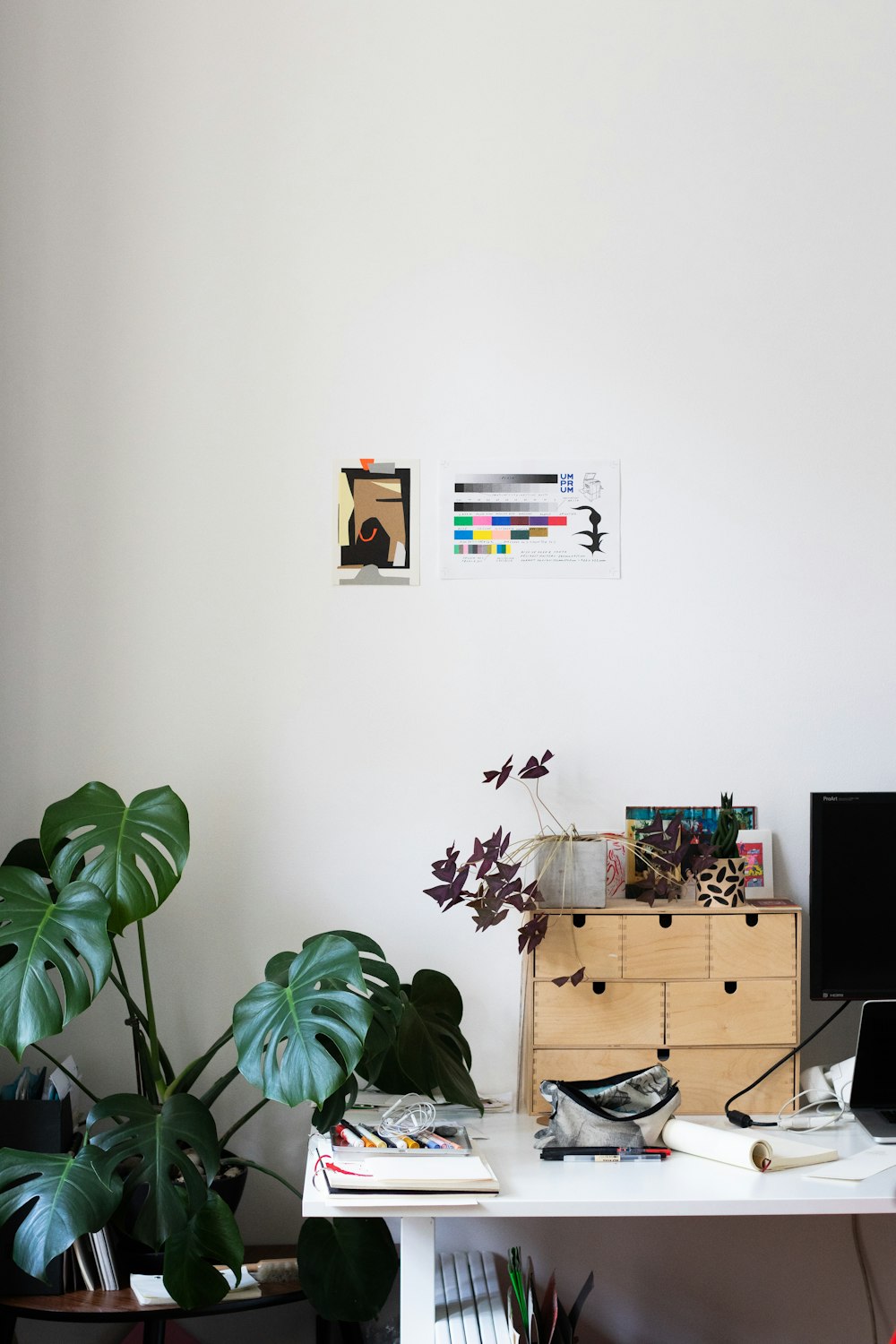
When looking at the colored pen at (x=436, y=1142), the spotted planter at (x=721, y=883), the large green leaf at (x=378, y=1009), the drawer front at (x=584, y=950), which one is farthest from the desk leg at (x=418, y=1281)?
the spotted planter at (x=721, y=883)

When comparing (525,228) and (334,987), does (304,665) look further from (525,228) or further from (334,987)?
(525,228)

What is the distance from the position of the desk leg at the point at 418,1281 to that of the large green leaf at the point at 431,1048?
26 centimetres

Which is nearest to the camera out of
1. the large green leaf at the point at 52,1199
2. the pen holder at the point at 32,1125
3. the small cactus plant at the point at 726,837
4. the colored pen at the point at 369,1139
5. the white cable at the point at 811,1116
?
the large green leaf at the point at 52,1199

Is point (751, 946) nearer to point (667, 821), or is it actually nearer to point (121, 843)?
point (667, 821)

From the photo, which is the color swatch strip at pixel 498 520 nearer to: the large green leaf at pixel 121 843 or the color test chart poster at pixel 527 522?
the color test chart poster at pixel 527 522

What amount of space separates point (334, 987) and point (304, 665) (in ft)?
2.08

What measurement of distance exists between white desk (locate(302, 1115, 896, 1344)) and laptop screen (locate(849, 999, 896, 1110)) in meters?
0.23

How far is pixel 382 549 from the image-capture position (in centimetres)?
198

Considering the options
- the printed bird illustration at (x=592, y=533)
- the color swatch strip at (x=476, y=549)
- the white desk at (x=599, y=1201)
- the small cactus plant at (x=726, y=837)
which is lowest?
the white desk at (x=599, y=1201)

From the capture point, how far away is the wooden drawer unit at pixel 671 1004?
1754 millimetres

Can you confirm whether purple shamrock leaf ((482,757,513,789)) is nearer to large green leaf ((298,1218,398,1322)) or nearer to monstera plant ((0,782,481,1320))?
monstera plant ((0,782,481,1320))

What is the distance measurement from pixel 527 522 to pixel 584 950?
75 centimetres

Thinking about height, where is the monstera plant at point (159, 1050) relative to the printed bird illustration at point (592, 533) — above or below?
below

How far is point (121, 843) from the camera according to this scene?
1588mm
